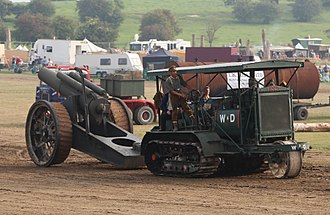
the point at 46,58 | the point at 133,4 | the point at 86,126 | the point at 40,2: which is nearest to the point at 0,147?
the point at 86,126

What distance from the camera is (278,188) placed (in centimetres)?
1474

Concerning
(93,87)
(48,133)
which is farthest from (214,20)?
(48,133)

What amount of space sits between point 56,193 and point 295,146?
4121mm

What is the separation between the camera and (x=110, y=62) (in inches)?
2694

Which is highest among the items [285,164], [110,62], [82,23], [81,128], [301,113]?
[82,23]

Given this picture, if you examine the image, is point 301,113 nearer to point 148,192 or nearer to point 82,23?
point 148,192

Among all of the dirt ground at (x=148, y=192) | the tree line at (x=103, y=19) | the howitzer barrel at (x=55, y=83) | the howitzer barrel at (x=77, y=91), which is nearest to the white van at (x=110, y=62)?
the tree line at (x=103, y=19)

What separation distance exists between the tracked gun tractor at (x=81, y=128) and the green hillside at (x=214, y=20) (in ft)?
312

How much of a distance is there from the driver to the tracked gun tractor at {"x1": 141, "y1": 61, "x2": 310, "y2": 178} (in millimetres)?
146

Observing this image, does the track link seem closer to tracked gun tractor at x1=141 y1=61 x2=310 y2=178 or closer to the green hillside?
tracked gun tractor at x1=141 y1=61 x2=310 y2=178

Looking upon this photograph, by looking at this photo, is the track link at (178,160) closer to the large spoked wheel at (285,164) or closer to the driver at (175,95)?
the driver at (175,95)

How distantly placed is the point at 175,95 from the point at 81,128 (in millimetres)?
2542

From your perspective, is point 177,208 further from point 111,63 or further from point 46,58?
point 46,58

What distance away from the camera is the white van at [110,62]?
2665 inches
